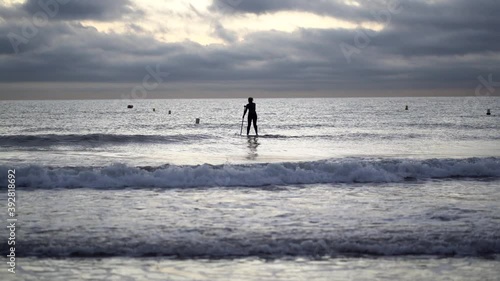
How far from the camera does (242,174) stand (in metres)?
15.9

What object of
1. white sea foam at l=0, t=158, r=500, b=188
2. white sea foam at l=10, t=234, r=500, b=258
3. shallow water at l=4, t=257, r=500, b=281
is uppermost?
white sea foam at l=0, t=158, r=500, b=188

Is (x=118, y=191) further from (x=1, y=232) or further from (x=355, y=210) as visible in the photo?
(x=355, y=210)

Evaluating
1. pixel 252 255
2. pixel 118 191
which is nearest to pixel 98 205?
pixel 118 191

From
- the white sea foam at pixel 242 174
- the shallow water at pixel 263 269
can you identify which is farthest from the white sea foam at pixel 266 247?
the white sea foam at pixel 242 174

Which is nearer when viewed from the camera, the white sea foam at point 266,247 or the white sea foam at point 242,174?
the white sea foam at point 266,247

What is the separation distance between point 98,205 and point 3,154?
1446cm

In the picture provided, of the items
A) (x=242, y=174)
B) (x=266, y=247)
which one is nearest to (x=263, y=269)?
(x=266, y=247)

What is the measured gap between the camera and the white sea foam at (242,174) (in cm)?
1523

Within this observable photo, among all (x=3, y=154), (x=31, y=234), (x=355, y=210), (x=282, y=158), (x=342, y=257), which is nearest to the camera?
(x=342, y=257)

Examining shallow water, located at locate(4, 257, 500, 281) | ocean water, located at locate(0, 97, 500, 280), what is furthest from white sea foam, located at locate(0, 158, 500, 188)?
shallow water, located at locate(4, 257, 500, 281)

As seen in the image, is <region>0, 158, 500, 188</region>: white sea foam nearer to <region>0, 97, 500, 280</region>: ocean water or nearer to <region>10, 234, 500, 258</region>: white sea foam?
<region>0, 97, 500, 280</region>: ocean water

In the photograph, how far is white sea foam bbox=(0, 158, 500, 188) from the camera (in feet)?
50.0

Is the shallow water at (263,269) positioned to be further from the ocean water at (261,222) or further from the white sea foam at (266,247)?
the white sea foam at (266,247)

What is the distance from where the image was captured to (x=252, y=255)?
308 inches
